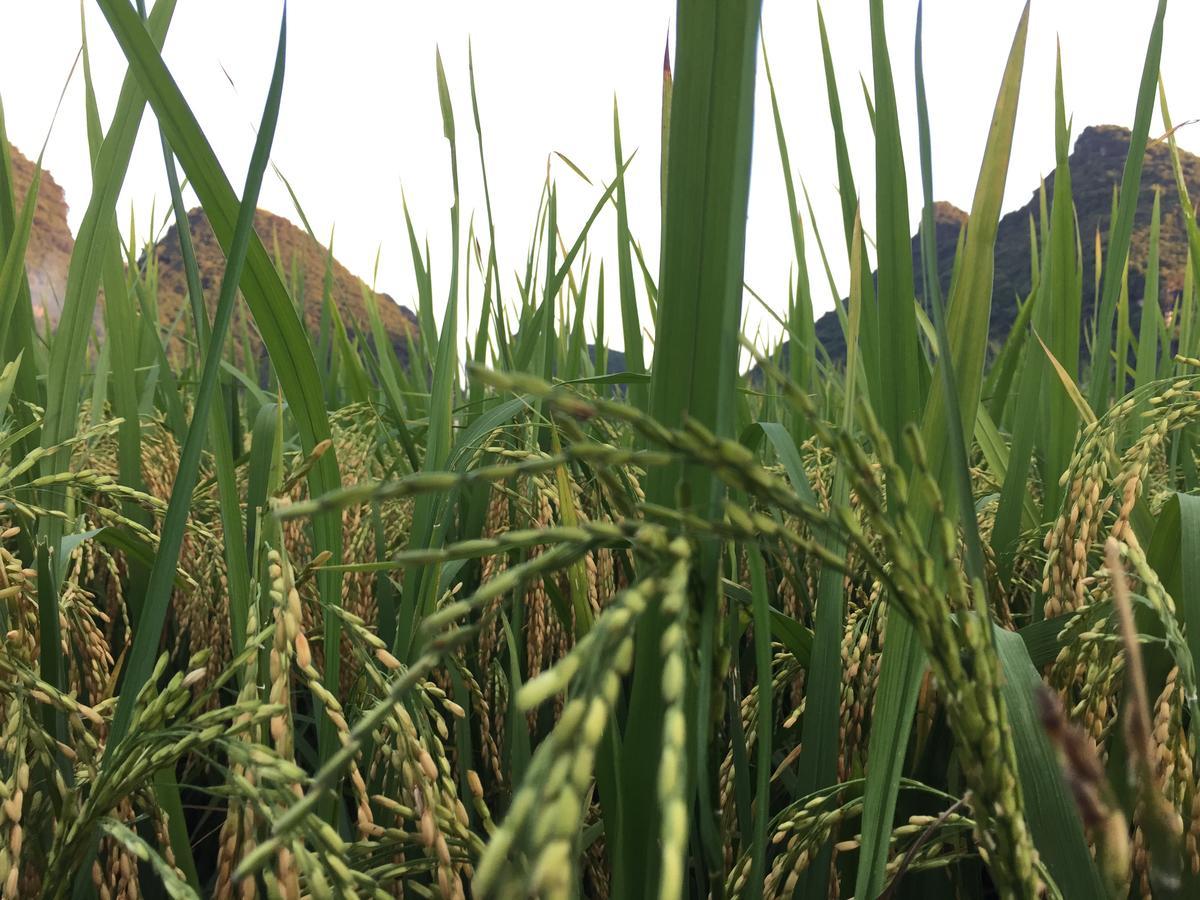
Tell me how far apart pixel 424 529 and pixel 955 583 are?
651 millimetres

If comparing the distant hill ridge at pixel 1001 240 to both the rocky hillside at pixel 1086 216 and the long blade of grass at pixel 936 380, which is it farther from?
the long blade of grass at pixel 936 380

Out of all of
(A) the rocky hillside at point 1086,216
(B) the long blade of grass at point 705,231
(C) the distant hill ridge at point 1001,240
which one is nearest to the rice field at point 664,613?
(B) the long blade of grass at point 705,231

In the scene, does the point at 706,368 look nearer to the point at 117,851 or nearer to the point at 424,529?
the point at 424,529

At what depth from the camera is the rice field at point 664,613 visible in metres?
0.32

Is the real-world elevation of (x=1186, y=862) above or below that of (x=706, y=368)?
below

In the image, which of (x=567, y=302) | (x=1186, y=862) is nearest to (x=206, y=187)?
(x=1186, y=862)

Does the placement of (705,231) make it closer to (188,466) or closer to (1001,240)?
(188,466)

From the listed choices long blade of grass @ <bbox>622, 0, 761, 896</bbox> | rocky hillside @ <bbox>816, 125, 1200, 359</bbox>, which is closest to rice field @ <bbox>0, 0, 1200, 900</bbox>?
long blade of grass @ <bbox>622, 0, 761, 896</bbox>

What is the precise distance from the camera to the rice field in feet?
1.06

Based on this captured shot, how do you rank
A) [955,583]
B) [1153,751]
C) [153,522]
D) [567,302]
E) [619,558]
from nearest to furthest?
[955,583], [1153,751], [619,558], [153,522], [567,302]

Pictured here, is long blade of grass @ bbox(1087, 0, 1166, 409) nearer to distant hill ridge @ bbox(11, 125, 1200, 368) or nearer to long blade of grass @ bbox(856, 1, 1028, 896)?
long blade of grass @ bbox(856, 1, 1028, 896)

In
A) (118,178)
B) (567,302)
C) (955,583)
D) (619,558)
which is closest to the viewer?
(955,583)

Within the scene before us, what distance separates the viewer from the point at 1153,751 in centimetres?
63

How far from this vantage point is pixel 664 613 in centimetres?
37
